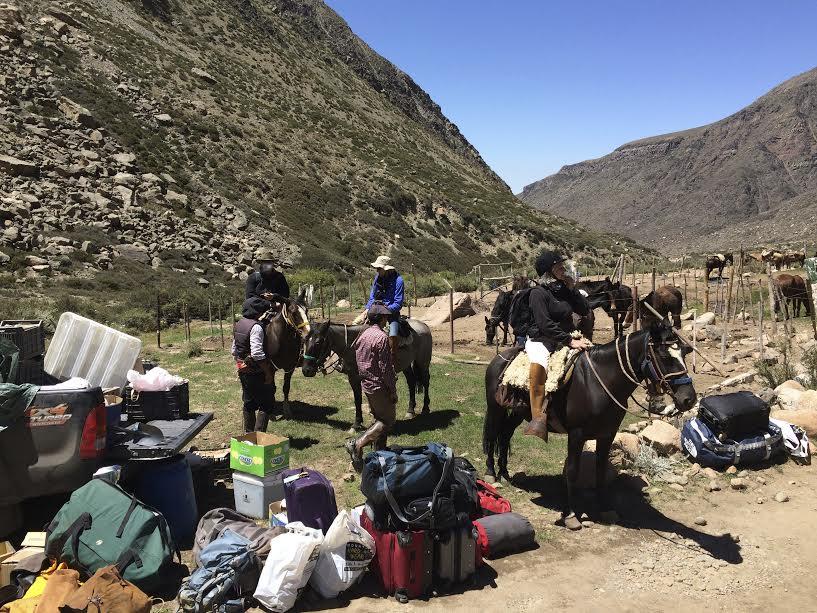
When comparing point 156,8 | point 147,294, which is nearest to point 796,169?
point 156,8

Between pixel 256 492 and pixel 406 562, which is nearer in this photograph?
pixel 406 562

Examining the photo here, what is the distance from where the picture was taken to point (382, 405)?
280 inches

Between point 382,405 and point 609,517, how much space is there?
2877 millimetres

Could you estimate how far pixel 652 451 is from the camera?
8.11m

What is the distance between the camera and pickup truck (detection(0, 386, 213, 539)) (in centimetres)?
499

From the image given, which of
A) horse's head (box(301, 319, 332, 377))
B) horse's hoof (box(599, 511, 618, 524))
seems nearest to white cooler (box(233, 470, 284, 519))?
horse's head (box(301, 319, 332, 377))

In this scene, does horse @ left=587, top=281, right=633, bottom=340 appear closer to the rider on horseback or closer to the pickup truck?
the rider on horseback

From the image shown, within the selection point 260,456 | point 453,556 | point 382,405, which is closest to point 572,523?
point 453,556

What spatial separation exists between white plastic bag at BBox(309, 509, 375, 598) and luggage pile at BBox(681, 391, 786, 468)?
5384 millimetres

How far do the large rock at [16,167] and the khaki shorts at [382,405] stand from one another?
107ft

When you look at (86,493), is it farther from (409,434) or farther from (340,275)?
(340,275)

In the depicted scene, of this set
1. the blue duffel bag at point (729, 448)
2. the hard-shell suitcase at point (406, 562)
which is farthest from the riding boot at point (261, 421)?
the blue duffel bag at point (729, 448)

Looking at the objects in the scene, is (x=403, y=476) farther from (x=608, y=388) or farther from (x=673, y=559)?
(x=673, y=559)

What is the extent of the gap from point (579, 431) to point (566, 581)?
1.64 m
